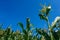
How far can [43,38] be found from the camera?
→ 4.01 meters

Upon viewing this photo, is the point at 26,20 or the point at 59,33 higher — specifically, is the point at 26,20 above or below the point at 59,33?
above

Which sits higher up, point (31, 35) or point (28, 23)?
point (28, 23)

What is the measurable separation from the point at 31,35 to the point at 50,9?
33.8 inches

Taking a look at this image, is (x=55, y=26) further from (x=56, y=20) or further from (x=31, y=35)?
(x=31, y=35)

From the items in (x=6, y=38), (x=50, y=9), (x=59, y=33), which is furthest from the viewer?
(x=6, y=38)

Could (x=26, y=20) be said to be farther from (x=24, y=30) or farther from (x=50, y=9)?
(x=50, y=9)

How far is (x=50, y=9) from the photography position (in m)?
4.21

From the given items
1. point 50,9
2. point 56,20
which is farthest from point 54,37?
point 50,9

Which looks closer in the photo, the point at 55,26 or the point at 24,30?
the point at 55,26

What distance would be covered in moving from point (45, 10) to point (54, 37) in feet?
2.38

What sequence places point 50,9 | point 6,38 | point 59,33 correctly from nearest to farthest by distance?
point 59,33 → point 50,9 → point 6,38

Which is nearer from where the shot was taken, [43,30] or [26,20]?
[43,30]

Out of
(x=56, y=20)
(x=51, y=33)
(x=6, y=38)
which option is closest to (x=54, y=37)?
(x=51, y=33)

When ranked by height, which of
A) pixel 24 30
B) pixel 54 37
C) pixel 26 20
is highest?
pixel 26 20
